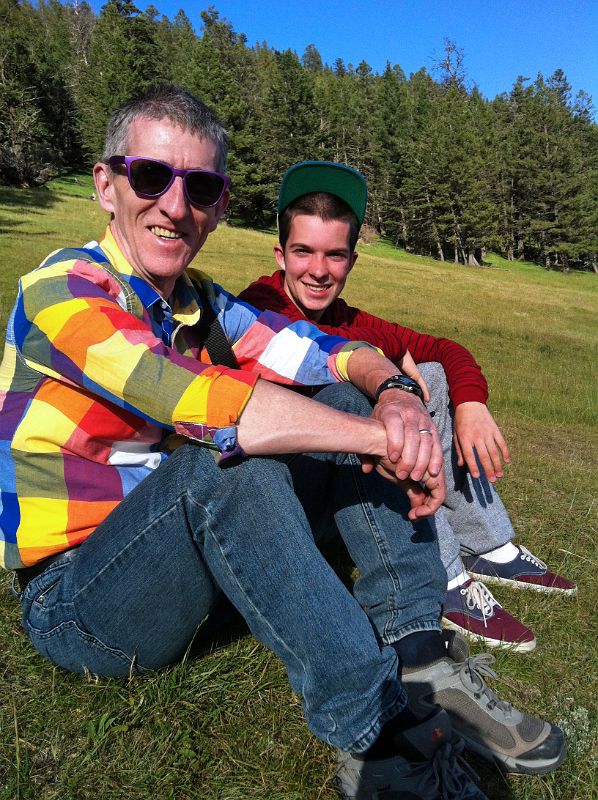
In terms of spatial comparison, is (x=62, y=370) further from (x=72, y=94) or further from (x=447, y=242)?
(x=72, y=94)

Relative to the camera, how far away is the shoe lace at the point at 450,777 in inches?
66.0

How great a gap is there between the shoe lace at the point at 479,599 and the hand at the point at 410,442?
1063 millimetres

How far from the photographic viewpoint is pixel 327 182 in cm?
323

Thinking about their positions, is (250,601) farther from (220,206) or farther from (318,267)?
(318,267)

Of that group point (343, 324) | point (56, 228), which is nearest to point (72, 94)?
point (56, 228)

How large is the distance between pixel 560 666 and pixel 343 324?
2134 mm

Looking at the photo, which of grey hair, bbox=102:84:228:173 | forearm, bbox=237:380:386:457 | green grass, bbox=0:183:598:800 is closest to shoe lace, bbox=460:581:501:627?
green grass, bbox=0:183:598:800

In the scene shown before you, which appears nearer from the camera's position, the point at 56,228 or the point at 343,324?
the point at 343,324

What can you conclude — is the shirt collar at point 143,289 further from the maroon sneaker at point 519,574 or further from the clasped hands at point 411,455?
the maroon sneaker at point 519,574

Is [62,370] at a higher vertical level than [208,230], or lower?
lower

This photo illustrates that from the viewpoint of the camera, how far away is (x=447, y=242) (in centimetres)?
5884

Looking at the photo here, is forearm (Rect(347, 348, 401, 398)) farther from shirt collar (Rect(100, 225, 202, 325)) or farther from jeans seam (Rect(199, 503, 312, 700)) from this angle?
jeans seam (Rect(199, 503, 312, 700))

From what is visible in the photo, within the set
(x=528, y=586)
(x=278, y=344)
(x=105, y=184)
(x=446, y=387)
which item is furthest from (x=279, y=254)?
(x=528, y=586)

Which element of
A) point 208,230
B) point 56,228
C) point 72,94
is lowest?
point 56,228
